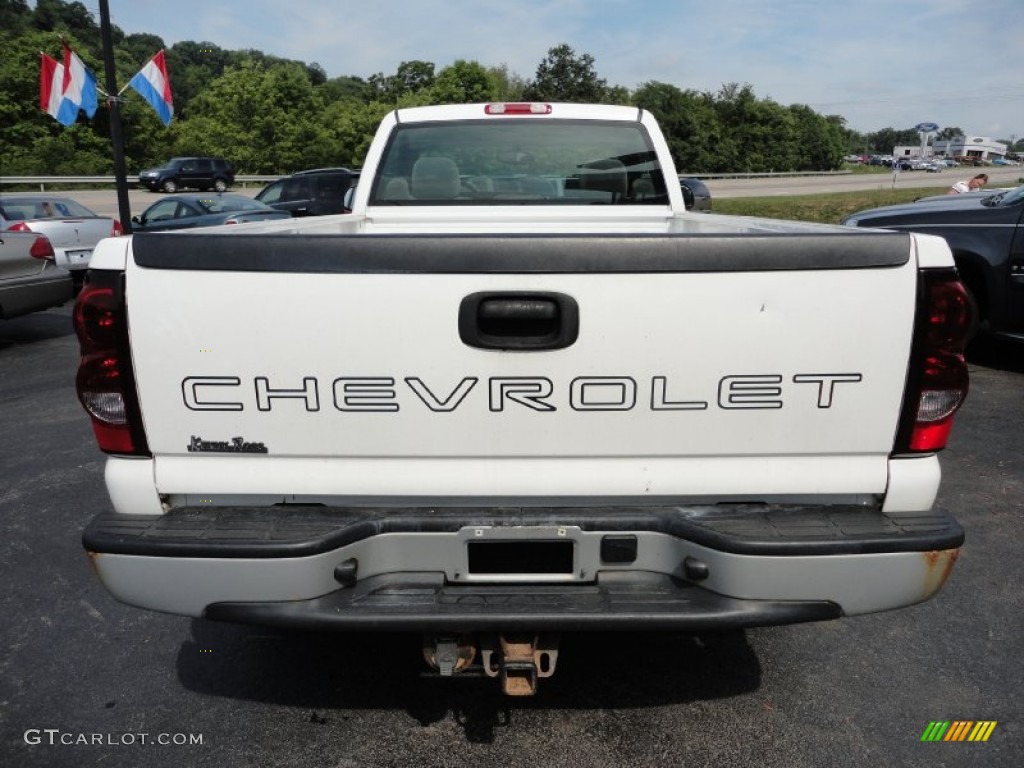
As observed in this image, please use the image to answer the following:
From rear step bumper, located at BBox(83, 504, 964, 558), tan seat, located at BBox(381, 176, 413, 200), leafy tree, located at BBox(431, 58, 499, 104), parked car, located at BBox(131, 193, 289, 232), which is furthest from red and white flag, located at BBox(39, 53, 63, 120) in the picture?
leafy tree, located at BBox(431, 58, 499, 104)

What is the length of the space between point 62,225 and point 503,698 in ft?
36.7

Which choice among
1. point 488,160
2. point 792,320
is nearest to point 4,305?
point 488,160

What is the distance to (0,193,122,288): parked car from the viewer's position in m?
11.1

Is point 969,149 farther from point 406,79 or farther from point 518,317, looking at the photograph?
point 518,317

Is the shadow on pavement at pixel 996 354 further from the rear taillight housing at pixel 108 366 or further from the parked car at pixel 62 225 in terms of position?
the parked car at pixel 62 225

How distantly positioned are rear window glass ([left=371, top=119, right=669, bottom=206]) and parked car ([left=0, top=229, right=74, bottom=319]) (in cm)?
604

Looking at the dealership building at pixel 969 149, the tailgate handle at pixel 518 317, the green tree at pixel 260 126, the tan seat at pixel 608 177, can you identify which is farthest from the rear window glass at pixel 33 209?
the dealership building at pixel 969 149

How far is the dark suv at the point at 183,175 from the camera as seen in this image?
3403 centimetres

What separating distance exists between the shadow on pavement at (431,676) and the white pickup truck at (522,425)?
56 cm

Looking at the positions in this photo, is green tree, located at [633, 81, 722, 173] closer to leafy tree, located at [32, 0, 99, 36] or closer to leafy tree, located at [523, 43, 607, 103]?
leafy tree, located at [523, 43, 607, 103]

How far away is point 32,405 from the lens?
650cm

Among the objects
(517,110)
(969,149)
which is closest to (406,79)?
(517,110)

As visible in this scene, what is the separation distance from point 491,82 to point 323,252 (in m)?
53.9

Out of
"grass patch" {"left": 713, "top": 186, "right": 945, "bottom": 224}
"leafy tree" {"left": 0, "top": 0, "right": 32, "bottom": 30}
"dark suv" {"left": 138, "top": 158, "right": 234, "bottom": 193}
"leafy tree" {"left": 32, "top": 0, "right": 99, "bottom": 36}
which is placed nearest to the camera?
"grass patch" {"left": 713, "top": 186, "right": 945, "bottom": 224}
